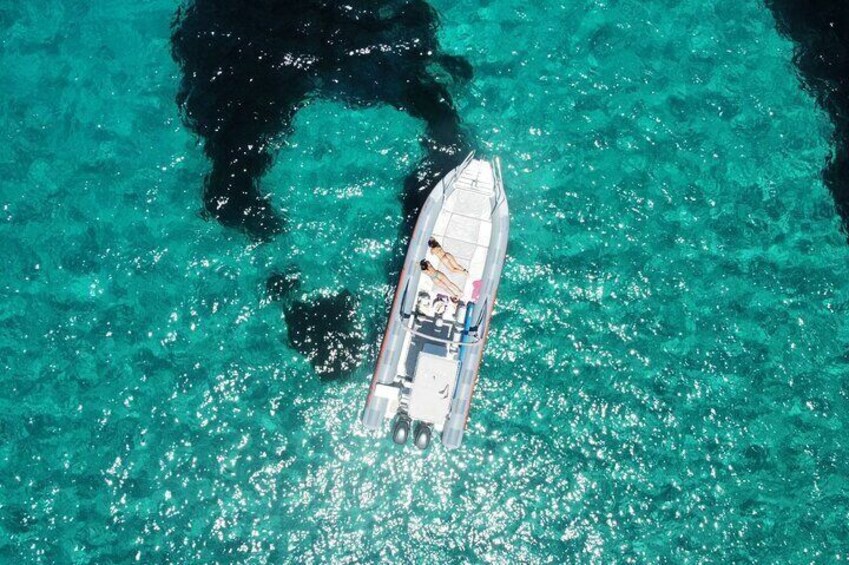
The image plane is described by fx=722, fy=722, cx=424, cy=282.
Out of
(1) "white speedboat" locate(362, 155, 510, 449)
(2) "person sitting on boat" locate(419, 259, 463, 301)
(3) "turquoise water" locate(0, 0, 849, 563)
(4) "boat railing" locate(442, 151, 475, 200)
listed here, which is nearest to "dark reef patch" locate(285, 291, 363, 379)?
(3) "turquoise water" locate(0, 0, 849, 563)

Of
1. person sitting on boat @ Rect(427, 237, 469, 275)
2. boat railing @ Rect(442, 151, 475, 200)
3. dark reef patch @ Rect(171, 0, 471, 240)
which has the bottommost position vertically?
person sitting on boat @ Rect(427, 237, 469, 275)

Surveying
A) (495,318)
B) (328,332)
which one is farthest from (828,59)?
(328,332)

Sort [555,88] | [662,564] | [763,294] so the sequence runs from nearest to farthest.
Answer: [662,564] → [763,294] → [555,88]

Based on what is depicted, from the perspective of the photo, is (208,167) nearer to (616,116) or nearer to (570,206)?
(570,206)

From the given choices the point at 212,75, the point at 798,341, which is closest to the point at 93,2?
the point at 212,75

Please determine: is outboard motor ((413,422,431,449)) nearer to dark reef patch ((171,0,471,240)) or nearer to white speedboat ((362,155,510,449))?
white speedboat ((362,155,510,449))

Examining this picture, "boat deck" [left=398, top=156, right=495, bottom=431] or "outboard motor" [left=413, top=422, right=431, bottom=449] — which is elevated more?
"boat deck" [left=398, top=156, right=495, bottom=431]
